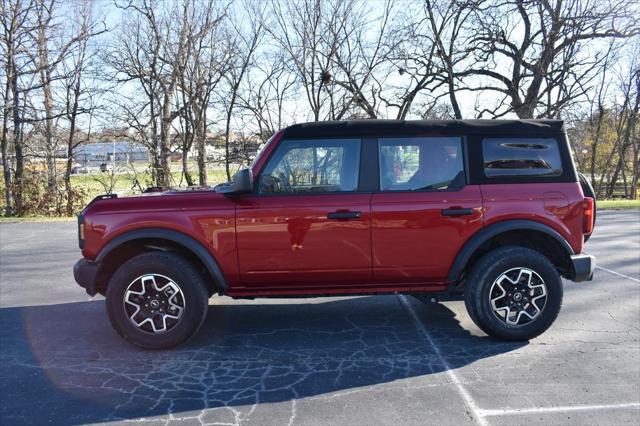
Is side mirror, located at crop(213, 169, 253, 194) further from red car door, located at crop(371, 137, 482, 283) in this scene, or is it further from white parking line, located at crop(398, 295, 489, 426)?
white parking line, located at crop(398, 295, 489, 426)

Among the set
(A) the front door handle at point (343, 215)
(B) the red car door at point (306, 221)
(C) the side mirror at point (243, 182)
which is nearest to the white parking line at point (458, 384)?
(B) the red car door at point (306, 221)

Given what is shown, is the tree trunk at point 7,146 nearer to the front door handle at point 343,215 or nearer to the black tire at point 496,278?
the front door handle at point 343,215

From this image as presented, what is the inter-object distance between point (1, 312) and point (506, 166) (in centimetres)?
550

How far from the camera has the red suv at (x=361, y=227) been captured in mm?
4020

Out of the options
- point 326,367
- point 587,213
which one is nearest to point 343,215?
point 326,367

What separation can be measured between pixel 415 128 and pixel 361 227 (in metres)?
1.05

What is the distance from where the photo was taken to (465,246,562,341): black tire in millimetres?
4062

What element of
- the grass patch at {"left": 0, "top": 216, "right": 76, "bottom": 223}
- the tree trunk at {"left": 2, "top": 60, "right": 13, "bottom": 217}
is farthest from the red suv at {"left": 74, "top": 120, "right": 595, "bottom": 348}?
the tree trunk at {"left": 2, "top": 60, "right": 13, "bottom": 217}

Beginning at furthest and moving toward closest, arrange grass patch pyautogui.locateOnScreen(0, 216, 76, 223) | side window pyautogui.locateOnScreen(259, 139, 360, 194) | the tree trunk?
the tree trunk < grass patch pyautogui.locateOnScreen(0, 216, 76, 223) < side window pyautogui.locateOnScreen(259, 139, 360, 194)

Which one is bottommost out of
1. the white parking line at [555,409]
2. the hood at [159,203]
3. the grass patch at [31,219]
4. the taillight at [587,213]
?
the white parking line at [555,409]

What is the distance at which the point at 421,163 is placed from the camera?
421cm

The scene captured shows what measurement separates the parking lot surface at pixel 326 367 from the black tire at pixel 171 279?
130 mm

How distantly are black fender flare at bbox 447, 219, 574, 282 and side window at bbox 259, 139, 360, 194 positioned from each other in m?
1.11

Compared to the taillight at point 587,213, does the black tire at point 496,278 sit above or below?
below
